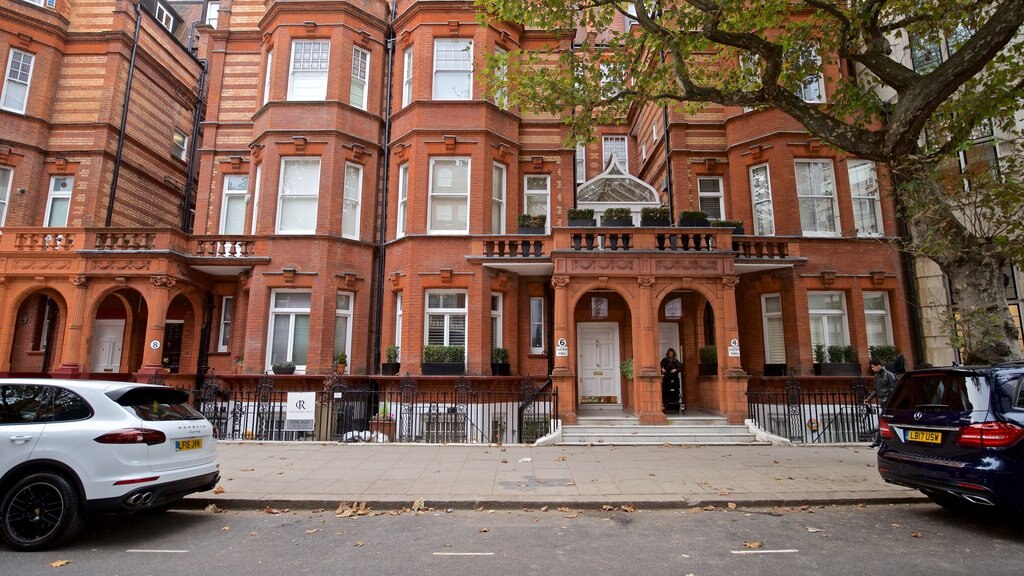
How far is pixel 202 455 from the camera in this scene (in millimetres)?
6164

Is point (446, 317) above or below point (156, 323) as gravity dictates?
above

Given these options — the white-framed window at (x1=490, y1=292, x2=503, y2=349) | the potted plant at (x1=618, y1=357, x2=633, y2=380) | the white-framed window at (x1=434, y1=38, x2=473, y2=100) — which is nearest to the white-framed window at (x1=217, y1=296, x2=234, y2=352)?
the white-framed window at (x1=490, y1=292, x2=503, y2=349)

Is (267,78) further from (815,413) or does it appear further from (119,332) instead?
(815,413)

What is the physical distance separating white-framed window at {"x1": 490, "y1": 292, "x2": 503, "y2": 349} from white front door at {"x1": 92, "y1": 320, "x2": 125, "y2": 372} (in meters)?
12.3

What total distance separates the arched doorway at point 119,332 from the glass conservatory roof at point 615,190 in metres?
14.9

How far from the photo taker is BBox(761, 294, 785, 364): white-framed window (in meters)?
14.7

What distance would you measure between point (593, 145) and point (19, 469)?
61.7 feet

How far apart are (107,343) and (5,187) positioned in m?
5.55

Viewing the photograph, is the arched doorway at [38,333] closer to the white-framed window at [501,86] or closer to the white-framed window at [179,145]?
the white-framed window at [179,145]

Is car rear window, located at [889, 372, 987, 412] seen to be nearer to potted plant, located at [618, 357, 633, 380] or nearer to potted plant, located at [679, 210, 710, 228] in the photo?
potted plant, located at [679, 210, 710, 228]

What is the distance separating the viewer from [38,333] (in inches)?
619

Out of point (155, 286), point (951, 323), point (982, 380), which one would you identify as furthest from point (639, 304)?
point (155, 286)

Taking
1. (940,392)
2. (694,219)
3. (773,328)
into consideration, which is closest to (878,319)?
(773,328)

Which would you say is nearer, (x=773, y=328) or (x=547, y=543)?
(x=547, y=543)
